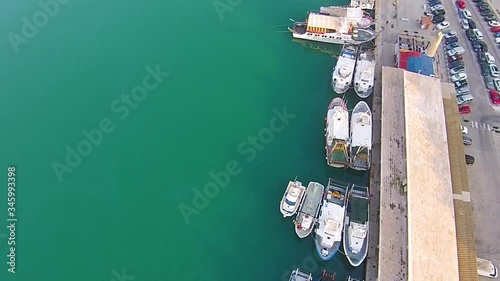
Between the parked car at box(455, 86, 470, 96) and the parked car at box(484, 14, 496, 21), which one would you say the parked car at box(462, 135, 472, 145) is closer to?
the parked car at box(455, 86, 470, 96)

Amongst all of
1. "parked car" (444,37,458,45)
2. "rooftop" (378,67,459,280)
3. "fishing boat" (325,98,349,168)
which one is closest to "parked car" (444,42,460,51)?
"parked car" (444,37,458,45)

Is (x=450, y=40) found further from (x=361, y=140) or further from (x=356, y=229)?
(x=356, y=229)

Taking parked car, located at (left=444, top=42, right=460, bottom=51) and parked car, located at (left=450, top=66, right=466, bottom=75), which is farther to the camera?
parked car, located at (left=444, top=42, right=460, bottom=51)

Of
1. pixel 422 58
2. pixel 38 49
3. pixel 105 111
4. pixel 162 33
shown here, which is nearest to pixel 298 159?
pixel 422 58

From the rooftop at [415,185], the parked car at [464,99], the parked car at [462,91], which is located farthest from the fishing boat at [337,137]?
the parked car at [462,91]

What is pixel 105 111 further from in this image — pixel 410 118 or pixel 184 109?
pixel 410 118

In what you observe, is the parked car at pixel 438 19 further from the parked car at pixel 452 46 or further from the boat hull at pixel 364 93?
the boat hull at pixel 364 93

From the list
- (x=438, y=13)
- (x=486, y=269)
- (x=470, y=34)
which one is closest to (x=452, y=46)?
(x=470, y=34)
